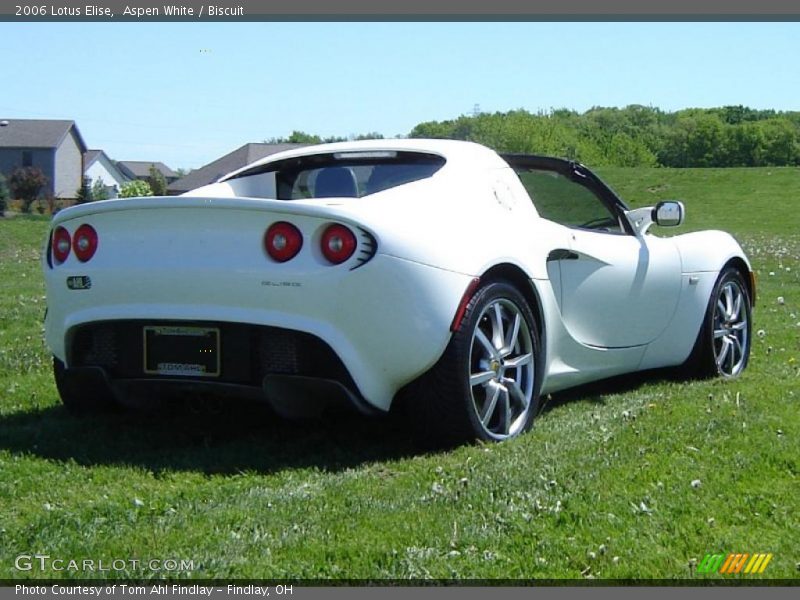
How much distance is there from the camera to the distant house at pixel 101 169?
87.0m

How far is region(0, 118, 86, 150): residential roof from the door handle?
239 feet

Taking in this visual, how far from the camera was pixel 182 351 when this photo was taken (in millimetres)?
4496

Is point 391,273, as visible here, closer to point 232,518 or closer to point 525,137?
point 232,518

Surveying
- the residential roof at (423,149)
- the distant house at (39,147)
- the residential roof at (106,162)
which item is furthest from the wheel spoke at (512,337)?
the residential roof at (106,162)

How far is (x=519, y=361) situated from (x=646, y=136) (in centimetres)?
4735

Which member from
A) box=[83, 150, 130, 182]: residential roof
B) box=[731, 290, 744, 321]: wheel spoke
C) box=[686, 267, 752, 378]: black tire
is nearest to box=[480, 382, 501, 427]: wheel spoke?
box=[686, 267, 752, 378]: black tire

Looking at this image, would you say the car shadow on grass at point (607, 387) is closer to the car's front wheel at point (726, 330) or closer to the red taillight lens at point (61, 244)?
the car's front wheel at point (726, 330)

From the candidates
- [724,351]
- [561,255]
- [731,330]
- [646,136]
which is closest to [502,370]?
[561,255]

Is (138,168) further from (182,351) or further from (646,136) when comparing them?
(182,351)

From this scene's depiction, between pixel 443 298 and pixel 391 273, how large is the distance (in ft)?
0.88

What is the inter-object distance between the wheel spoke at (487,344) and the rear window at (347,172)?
88 cm

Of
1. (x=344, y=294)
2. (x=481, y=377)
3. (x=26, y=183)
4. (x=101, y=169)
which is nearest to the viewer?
(x=344, y=294)

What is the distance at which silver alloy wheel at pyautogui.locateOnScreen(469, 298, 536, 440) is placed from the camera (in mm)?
4711

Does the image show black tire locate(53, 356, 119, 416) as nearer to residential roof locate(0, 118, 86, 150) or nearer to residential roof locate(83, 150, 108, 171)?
residential roof locate(0, 118, 86, 150)
